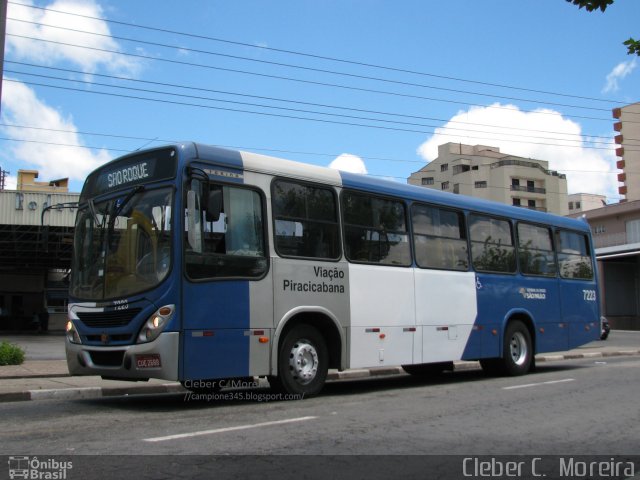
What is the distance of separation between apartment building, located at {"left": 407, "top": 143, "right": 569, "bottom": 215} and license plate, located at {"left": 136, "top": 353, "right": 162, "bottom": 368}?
269ft

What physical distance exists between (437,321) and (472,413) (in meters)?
3.25

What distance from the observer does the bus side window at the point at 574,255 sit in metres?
14.8

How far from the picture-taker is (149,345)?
778 centimetres

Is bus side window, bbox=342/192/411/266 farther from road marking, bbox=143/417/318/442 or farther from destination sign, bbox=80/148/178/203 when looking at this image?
road marking, bbox=143/417/318/442

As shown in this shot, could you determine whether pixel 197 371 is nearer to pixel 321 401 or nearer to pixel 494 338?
pixel 321 401

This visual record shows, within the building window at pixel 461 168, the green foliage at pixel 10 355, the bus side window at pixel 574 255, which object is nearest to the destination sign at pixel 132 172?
the green foliage at pixel 10 355

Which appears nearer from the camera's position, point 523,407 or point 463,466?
point 463,466

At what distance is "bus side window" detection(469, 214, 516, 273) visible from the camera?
12.5 m

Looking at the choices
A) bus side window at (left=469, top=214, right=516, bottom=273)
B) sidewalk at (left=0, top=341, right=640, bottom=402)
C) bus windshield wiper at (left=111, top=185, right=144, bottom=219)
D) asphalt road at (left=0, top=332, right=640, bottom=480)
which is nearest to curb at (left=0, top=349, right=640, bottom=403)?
sidewalk at (left=0, top=341, right=640, bottom=402)

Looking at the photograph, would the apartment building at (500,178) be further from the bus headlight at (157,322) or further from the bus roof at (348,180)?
the bus headlight at (157,322)

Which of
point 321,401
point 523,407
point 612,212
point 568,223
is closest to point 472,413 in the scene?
point 523,407

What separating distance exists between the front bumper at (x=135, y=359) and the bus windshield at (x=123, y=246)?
70 cm

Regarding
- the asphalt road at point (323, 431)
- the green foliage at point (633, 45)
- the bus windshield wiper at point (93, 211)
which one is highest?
the green foliage at point (633, 45)

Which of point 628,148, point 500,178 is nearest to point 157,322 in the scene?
point 628,148
